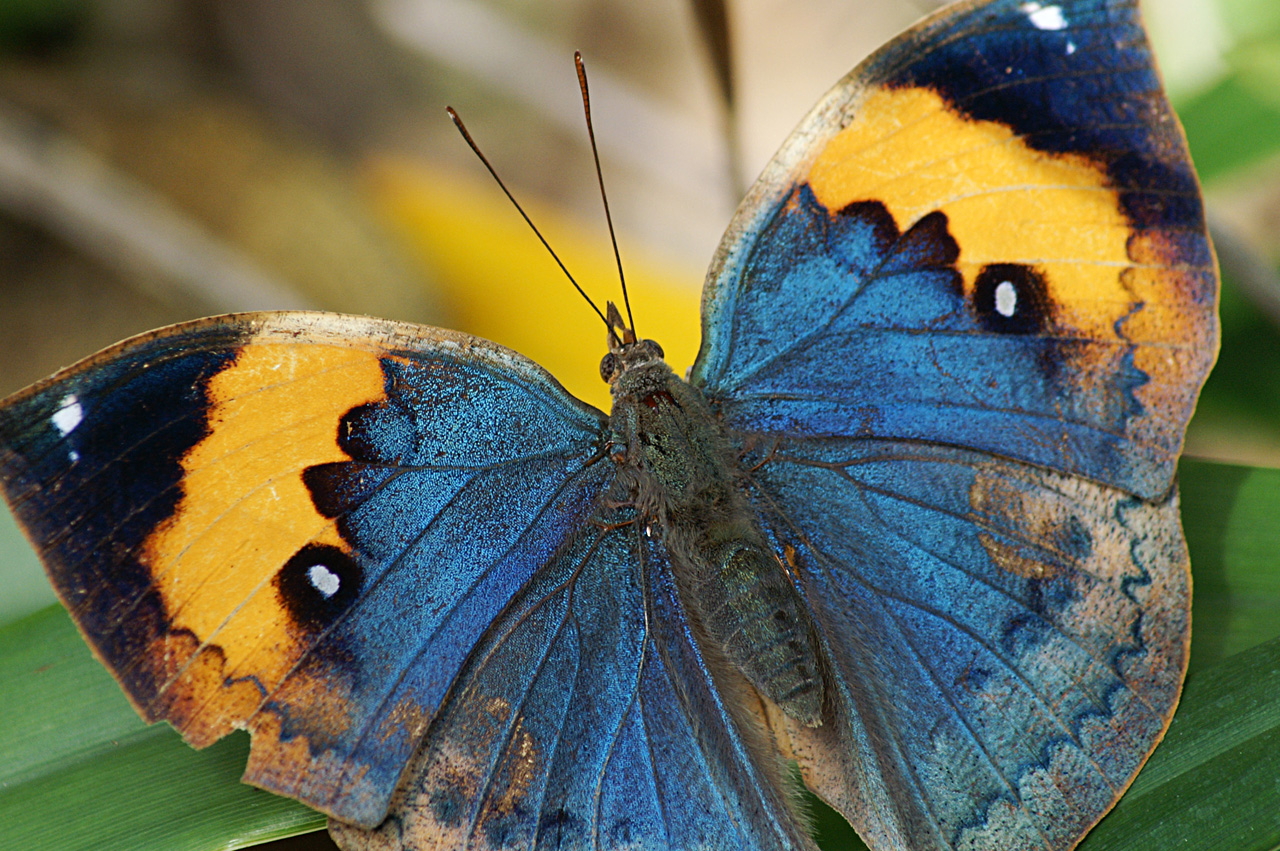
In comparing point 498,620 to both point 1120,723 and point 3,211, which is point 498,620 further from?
point 3,211

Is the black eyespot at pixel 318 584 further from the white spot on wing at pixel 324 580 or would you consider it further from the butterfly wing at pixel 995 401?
the butterfly wing at pixel 995 401

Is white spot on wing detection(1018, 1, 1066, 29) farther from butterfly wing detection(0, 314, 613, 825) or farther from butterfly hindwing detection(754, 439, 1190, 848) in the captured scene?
butterfly wing detection(0, 314, 613, 825)

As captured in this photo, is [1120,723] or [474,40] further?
[474,40]

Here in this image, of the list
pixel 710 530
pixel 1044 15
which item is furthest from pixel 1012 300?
pixel 710 530

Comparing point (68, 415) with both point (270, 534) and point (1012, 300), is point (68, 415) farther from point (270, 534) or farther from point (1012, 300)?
point (1012, 300)

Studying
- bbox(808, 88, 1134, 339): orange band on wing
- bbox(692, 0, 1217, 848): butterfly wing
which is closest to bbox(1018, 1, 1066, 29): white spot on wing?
bbox(692, 0, 1217, 848): butterfly wing

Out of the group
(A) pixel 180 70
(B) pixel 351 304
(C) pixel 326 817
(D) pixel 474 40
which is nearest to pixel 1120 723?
(C) pixel 326 817
